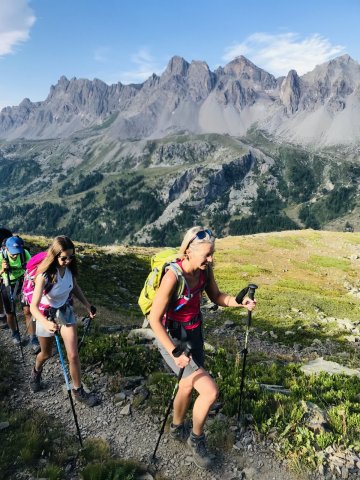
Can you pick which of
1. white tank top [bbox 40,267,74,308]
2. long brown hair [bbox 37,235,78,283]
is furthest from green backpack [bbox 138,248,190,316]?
white tank top [bbox 40,267,74,308]

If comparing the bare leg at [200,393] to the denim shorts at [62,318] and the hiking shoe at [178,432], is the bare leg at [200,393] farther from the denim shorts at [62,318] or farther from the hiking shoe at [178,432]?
the denim shorts at [62,318]

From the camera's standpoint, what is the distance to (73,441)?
844 cm

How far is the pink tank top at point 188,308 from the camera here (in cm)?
691

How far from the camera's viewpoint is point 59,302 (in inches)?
370

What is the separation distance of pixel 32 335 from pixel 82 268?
22.6m

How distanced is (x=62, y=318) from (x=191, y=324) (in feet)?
12.2

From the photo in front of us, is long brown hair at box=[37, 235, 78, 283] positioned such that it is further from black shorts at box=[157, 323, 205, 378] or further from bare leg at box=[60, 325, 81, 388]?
black shorts at box=[157, 323, 205, 378]

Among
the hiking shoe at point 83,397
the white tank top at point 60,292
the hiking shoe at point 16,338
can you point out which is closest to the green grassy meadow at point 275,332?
the hiking shoe at point 83,397

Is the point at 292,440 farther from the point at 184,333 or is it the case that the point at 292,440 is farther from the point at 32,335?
the point at 32,335

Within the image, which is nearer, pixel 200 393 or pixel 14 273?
pixel 200 393

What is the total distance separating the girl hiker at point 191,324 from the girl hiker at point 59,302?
3047 mm

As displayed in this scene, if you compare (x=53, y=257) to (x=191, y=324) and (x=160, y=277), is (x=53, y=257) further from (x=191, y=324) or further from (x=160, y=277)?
(x=191, y=324)

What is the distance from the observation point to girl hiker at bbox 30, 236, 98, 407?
8.72 metres

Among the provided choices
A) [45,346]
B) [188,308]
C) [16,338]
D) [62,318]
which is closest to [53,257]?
[62,318]
